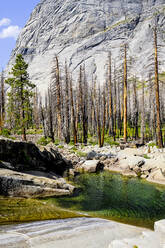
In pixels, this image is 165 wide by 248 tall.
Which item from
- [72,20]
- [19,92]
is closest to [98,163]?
[19,92]

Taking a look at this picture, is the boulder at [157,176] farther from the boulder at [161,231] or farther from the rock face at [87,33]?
the rock face at [87,33]

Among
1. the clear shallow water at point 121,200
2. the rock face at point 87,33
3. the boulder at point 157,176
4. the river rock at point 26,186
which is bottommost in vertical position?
the clear shallow water at point 121,200

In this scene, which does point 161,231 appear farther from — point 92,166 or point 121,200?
point 92,166

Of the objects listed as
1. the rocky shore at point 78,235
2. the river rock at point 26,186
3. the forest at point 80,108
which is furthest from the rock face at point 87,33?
the rocky shore at point 78,235

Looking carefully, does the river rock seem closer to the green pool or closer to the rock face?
the green pool

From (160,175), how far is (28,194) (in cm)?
909

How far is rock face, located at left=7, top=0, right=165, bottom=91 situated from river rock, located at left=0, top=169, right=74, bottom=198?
86.0 meters

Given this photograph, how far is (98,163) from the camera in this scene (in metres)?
17.8

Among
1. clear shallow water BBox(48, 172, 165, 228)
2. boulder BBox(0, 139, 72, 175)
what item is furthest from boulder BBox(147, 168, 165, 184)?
boulder BBox(0, 139, 72, 175)

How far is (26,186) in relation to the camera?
9.90m

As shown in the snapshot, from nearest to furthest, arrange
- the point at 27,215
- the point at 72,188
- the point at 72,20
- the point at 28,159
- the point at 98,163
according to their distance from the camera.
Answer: the point at 27,215 < the point at 72,188 < the point at 28,159 < the point at 98,163 < the point at 72,20

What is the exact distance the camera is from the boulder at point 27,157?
12146 millimetres

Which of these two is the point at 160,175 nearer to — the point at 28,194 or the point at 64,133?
the point at 28,194

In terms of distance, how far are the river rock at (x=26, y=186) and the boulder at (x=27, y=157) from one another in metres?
1.81
